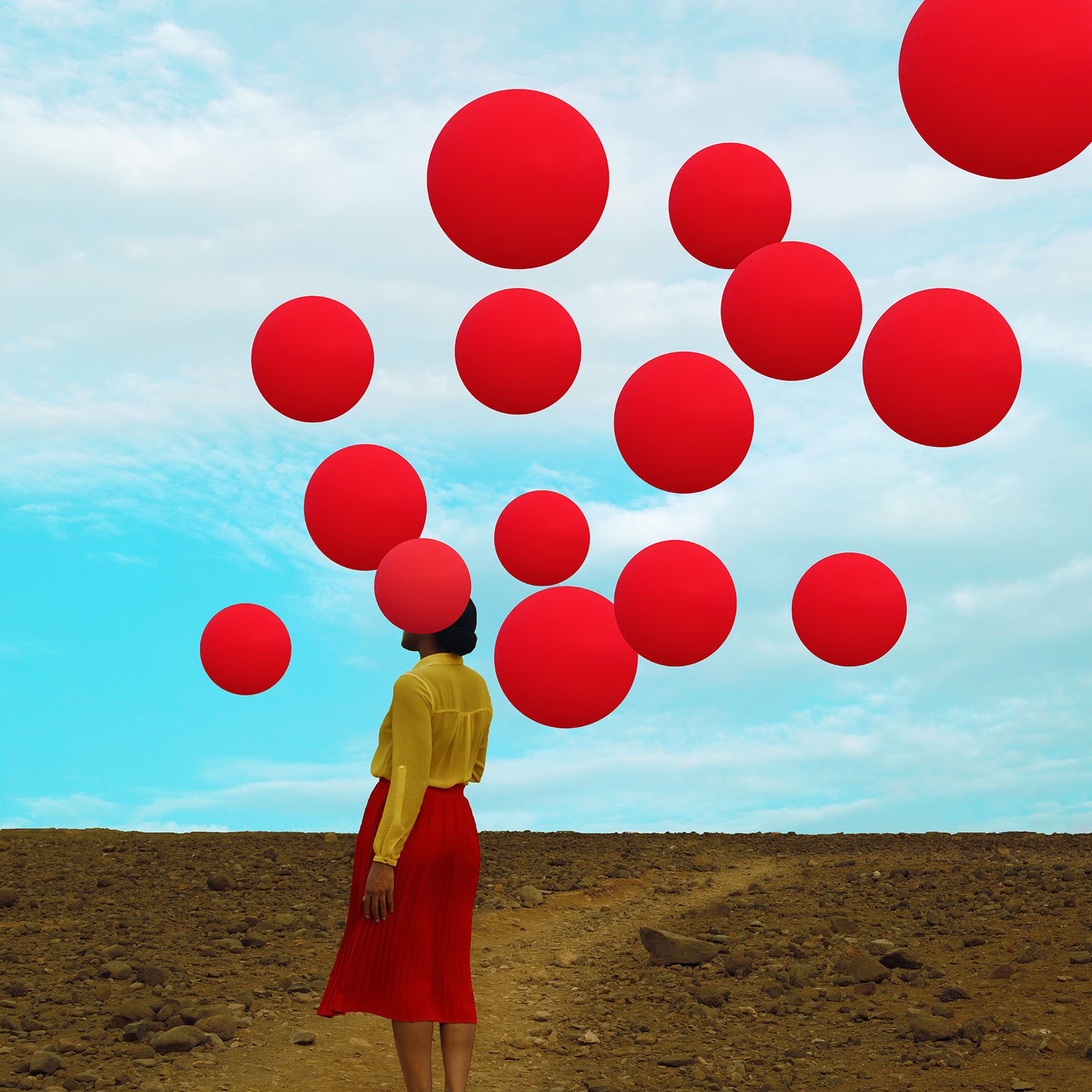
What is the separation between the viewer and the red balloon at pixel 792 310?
552cm

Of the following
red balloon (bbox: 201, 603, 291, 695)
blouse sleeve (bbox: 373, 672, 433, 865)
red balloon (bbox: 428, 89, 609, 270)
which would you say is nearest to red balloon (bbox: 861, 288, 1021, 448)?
red balloon (bbox: 428, 89, 609, 270)

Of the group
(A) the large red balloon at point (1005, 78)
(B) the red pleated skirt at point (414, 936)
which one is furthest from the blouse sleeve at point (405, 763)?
(A) the large red balloon at point (1005, 78)

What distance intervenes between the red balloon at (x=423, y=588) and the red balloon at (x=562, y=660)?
1.54 ft

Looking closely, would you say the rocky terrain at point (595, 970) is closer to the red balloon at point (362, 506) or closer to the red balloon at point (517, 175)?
the red balloon at point (362, 506)

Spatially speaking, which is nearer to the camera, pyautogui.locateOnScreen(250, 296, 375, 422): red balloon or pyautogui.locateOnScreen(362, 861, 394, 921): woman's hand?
pyautogui.locateOnScreen(362, 861, 394, 921): woman's hand

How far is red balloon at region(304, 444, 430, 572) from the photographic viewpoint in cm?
649

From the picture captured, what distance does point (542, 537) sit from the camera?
7055 mm

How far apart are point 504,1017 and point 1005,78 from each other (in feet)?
18.9

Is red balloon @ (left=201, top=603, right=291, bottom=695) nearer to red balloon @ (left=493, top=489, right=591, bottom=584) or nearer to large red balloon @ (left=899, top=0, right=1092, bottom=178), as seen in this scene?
red balloon @ (left=493, top=489, right=591, bottom=584)

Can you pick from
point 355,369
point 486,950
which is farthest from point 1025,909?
point 355,369

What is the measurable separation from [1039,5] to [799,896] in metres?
6.74

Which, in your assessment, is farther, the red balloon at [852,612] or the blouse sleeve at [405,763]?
the red balloon at [852,612]

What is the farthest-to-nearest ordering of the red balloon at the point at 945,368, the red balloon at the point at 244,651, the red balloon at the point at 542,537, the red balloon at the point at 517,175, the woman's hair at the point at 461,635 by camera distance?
the red balloon at the point at 542,537 < the red balloon at the point at 244,651 < the woman's hair at the point at 461,635 < the red balloon at the point at 945,368 < the red balloon at the point at 517,175

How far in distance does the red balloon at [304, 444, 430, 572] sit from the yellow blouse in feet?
4.23
